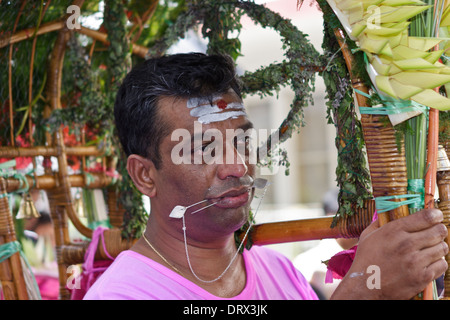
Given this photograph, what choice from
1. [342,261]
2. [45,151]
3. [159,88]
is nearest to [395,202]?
[342,261]

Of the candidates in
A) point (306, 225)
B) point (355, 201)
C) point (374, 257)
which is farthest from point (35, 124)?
point (374, 257)

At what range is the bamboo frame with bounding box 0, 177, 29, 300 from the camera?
5.77 ft

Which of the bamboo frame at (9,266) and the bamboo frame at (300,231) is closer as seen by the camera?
the bamboo frame at (300,231)

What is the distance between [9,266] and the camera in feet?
5.81

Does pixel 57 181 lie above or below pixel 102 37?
below

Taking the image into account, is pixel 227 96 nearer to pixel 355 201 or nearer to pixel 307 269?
pixel 355 201

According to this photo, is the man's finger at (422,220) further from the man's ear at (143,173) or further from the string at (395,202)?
the man's ear at (143,173)

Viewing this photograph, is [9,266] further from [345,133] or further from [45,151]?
[345,133]

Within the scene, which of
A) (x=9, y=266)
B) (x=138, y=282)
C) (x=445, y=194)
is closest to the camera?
(x=445, y=194)

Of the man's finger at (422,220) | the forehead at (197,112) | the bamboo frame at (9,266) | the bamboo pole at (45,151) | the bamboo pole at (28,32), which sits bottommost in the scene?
the bamboo frame at (9,266)

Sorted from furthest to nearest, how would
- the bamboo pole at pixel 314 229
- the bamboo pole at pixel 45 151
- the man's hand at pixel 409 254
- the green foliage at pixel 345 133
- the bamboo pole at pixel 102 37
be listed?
the bamboo pole at pixel 102 37
the bamboo pole at pixel 45 151
the bamboo pole at pixel 314 229
the green foliage at pixel 345 133
the man's hand at pixel 409 254

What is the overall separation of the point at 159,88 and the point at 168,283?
1.71ft

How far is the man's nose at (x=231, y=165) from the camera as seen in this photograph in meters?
1.26

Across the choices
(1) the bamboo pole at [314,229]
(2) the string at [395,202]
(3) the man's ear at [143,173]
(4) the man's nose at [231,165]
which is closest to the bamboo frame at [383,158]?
(2) the string at [395,202]
